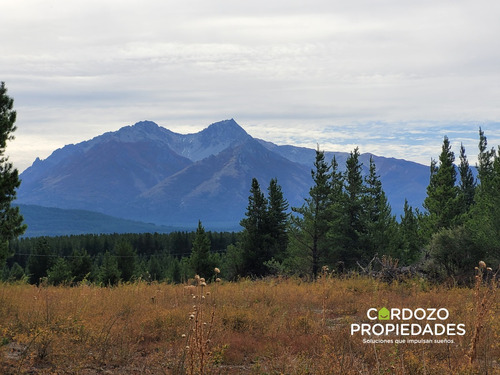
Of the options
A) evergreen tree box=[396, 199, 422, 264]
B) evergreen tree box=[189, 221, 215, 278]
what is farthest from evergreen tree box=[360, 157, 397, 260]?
evergreen tree box=[189, 221, 215, 278]

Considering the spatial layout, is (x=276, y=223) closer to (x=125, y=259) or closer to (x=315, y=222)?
(x=315, y=222)

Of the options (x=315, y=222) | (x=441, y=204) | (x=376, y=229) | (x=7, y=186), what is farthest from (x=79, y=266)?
(x=7, y=186)

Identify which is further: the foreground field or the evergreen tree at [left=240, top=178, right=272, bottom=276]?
the evergreen tree at [left=240, top=178, right=272, bottom=276]

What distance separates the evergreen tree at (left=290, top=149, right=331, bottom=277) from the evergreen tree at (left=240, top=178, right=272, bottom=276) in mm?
5198

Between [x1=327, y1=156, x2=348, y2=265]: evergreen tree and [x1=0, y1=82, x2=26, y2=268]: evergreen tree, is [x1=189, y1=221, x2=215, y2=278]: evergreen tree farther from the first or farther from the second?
[x1=0, y1=82, x2=26, y2=268]: evergreen tree

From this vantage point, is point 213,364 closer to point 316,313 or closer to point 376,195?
point 316,313

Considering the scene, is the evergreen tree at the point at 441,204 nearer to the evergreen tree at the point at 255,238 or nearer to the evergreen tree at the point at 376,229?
the evergreen tree at the point at 376,229

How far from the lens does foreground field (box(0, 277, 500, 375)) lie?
600cm

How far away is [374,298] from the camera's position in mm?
10547

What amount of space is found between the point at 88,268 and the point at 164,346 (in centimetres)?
5750

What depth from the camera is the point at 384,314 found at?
8.91 meters

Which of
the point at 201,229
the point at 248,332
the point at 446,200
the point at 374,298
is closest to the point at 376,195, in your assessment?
the point at 446,200

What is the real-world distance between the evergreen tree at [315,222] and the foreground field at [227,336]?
2659 centimetres

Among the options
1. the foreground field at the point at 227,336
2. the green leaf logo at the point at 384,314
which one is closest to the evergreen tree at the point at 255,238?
the foreground field at the point at 227,336
